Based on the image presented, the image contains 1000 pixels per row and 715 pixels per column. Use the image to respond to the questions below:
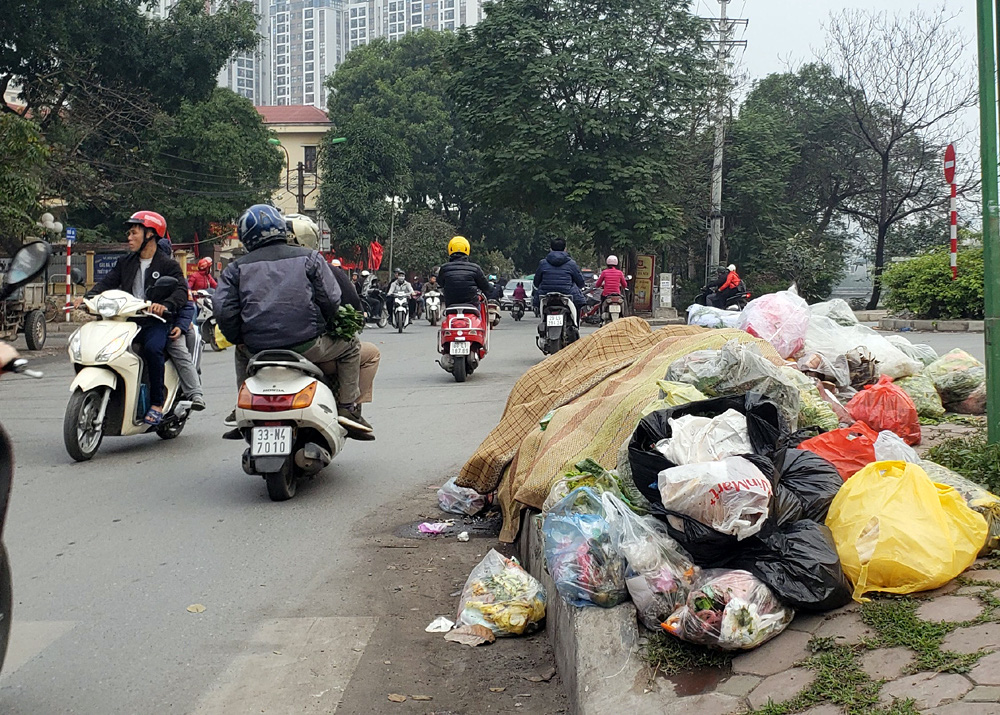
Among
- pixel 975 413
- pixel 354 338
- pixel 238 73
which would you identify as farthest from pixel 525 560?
pixel 238 73

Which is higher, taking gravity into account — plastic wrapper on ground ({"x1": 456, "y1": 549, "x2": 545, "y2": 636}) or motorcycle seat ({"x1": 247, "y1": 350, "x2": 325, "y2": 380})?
motorcycle seat ({"x1": 247, "y1": 350, "x2": 325, "y2": 380})

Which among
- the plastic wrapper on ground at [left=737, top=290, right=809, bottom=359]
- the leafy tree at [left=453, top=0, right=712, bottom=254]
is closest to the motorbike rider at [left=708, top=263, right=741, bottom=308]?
the plastic wrapper on ground at [left=737, top=290, right=809, bottom=359]

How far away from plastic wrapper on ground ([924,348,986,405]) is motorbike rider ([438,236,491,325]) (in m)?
6.12

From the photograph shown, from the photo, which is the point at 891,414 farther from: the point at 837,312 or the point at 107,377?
the point at 107,377

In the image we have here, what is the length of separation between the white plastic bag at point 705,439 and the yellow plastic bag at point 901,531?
17.0 inches

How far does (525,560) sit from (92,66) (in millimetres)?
29369

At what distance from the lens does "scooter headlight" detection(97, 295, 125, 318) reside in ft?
27.0

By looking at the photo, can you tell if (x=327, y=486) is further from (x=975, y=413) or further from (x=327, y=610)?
(x=975, y=413)

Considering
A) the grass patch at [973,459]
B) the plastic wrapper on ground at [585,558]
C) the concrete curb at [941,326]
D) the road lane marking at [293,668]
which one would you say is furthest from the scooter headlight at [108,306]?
the concrete curb at [941,326]

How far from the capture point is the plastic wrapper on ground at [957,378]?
8.46 metres

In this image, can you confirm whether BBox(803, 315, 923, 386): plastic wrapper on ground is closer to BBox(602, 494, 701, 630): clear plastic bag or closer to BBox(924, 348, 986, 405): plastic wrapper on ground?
BBox(924, 348, 986, 405): plastic wrapper on ground

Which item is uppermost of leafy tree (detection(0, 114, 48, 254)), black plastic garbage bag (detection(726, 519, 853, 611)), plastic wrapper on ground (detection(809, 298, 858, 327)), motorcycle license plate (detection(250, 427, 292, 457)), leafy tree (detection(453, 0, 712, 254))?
leafy tree (detection(453, 0, 712, 254))

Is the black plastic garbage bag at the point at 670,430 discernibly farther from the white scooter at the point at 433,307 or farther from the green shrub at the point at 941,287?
the white scooter at the point at 433,307

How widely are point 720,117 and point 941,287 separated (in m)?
15.4
